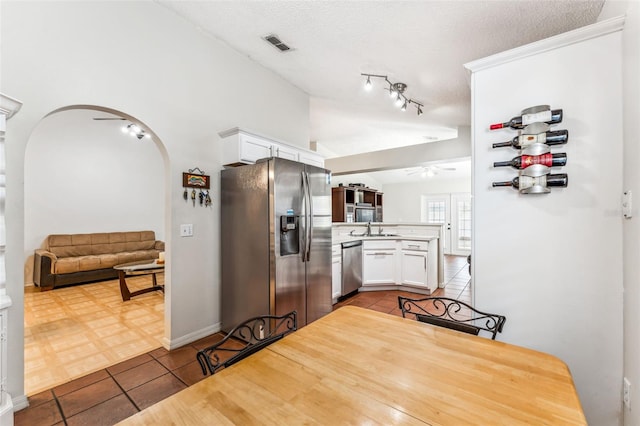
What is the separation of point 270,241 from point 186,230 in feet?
2.74

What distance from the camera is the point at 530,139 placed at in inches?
67.4

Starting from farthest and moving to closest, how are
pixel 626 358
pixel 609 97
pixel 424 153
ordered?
pixel 424 153, pixel 609 97, pixel 626 358

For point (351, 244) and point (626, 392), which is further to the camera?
point (351, 244)

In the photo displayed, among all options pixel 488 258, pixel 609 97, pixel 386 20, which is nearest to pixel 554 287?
pixel 488 258

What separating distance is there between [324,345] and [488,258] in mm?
1393

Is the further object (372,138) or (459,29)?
(372,138)

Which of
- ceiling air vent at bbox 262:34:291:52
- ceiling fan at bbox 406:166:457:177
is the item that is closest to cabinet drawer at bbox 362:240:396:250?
ceiling air vent at bbox 262:34:291:52

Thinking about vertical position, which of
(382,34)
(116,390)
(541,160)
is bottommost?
(116,390)

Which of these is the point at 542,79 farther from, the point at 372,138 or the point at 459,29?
the point at 372,138

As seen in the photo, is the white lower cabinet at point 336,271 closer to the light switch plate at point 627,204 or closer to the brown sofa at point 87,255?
the light switch plate at point 627,204

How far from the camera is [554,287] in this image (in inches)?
66.4

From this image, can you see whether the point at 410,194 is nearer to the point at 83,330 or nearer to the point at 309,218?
the point at 309,218

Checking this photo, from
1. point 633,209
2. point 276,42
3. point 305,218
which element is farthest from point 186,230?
point 633,209

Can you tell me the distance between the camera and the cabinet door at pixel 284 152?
316 centimetres
